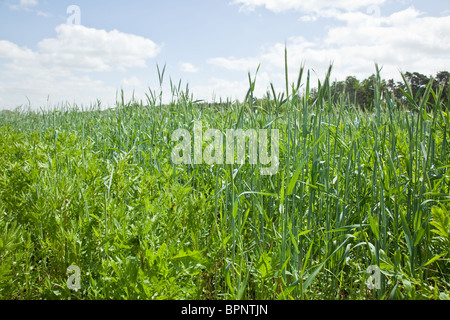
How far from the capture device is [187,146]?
2.16m

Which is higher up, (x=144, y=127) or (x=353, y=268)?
(x=144, y=127)

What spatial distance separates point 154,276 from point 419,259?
48.6 inches

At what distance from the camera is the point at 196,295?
110 cm

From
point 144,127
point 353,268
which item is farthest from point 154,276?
point 144,127

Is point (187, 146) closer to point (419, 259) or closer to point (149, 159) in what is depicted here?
point (149, 159)
